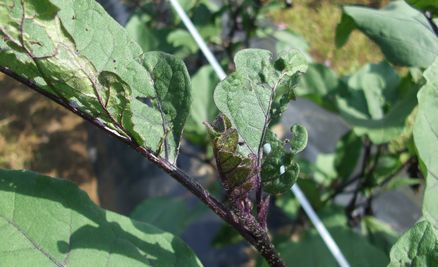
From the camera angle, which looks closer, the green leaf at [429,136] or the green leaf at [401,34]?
the green leaf at [429,136]

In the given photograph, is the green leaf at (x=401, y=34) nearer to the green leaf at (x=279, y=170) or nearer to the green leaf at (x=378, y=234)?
the green leaf at (x=279, y=170)

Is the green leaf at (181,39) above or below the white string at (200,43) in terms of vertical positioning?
below

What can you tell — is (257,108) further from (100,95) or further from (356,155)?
(356,155)

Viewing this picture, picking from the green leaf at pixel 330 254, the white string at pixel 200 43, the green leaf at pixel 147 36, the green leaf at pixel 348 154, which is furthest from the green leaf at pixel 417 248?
the green leaf at pixel 348 154

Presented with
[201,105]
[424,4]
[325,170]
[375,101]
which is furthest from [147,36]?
[424,4]

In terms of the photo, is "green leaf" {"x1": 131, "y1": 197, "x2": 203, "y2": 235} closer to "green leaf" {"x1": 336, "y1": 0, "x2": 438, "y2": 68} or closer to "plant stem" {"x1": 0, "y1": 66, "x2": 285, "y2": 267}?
"green leaf" {"x1": 336, "y1": 0, "x2": 438, "y2": 68}

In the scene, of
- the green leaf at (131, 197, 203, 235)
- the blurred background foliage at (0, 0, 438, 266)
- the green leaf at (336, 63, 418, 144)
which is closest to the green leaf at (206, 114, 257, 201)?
the blurred background foliage at (0, 0, 438, 266)

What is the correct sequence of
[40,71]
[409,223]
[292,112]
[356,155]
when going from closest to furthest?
[40,71] < [356,155] < [409,223] < [292,112]

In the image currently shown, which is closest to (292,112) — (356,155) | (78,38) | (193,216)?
(356,155)
